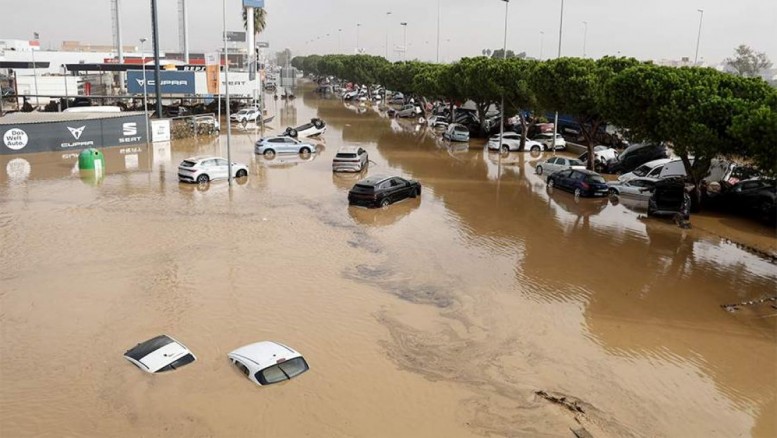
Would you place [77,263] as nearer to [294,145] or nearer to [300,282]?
[300,282]

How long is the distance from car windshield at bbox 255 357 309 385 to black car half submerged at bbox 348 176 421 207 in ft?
45.7

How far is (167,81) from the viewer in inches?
2539

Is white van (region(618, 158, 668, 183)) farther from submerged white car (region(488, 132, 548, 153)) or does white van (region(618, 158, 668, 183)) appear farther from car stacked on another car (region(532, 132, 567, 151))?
car stacked on another car (region(532, 132, 567, 151))

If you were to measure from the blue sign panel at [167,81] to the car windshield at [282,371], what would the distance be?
58715 millimetres

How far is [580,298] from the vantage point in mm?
16672

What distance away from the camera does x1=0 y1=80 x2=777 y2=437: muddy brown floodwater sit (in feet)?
36.1

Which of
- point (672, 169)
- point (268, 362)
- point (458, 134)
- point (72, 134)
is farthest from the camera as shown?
point (458, 134)

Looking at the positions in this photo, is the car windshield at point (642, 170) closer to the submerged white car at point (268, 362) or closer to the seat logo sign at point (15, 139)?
the submerged white car at point (268, 362)

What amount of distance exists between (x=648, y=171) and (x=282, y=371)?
27519 mm

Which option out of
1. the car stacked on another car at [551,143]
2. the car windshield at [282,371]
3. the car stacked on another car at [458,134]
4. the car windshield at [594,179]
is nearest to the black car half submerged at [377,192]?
the car windshield at [594,179]

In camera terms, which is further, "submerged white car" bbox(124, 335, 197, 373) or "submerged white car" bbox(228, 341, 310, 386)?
"submerged white car" bbox(124, 335, 197, 373)

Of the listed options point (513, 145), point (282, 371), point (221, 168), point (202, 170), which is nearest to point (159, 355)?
point (282, 371)

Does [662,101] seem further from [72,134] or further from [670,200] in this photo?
[72,134]

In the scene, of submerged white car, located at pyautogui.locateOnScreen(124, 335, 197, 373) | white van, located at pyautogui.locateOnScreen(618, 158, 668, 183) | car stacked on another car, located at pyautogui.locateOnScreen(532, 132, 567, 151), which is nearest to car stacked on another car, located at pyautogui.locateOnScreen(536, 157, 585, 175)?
white van, located at pyautogui.locateOnScreen(618, 158, 668, 183)
